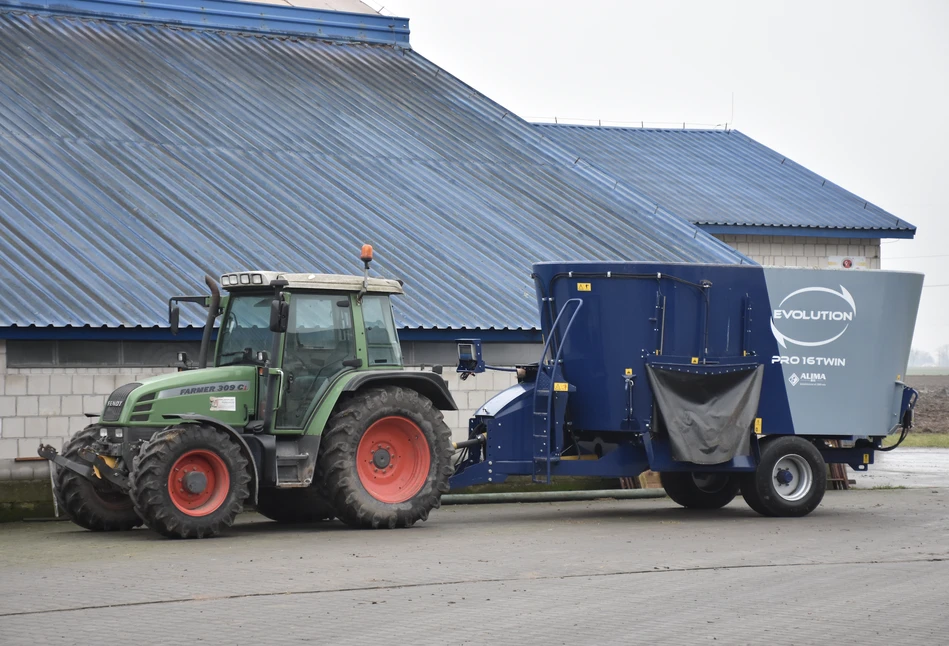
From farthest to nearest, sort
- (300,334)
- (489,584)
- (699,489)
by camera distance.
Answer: (699,489) → (300,334) → (489,584)

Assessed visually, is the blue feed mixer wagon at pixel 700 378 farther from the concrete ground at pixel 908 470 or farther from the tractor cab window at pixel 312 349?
the concrete ground at pixel 908 470

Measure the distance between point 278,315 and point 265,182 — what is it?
772cm

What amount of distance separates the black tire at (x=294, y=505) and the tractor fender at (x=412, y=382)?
5.39 ft

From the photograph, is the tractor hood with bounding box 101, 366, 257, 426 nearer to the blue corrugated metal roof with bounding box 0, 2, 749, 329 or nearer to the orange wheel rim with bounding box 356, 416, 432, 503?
the orange wheel rim with bounding box 356, 416, 432, 503

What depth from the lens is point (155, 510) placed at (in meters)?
13.2

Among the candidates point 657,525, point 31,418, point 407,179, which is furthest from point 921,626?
point 407,179

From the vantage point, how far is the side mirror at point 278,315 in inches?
546

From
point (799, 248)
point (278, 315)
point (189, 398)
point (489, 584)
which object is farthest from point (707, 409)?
point (799, 248)

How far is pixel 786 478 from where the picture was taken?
16.5 metres

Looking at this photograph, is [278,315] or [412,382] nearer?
[278,315]

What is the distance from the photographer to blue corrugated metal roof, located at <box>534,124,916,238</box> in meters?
29.5

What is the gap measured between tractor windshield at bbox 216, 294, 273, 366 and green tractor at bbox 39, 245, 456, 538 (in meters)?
0.02

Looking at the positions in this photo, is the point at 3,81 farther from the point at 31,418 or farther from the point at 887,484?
the point at 887,484

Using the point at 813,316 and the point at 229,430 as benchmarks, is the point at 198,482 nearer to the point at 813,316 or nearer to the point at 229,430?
the point at 229,430
